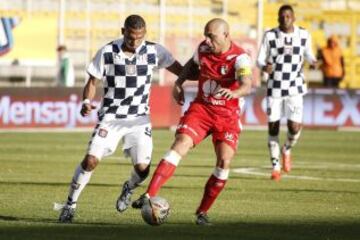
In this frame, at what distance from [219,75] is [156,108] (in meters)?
19.0

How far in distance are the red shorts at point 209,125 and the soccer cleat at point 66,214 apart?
1.35 meters

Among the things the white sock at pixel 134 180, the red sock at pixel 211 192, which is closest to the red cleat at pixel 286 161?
the white sock at pixel 134 180

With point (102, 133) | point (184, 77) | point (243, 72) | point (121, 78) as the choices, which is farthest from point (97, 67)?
point (243, 72)

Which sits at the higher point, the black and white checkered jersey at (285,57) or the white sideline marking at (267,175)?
the black and white checkered jersey at (285,57)

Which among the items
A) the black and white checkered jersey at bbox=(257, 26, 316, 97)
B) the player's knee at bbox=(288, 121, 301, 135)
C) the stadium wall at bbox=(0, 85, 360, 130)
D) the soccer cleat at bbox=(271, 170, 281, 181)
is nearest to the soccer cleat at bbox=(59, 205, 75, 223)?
the soccer cleat at bbox=(271, 170, 281, 181)

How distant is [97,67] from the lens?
13062 millimetres

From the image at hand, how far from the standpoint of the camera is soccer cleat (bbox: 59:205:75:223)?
1265cm

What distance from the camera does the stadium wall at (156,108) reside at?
30.1m

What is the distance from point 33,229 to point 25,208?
2.17m

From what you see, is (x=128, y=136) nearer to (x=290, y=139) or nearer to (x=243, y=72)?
(x=243, y=72)

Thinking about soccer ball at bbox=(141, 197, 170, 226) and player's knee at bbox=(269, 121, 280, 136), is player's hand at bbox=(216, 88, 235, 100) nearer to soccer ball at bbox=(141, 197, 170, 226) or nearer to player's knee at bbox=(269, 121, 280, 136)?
soccer ball at bbox=(141, 197, 170, 226)

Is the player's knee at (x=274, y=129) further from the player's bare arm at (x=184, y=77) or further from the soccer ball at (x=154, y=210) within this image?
the soccer ball at (x=154, y=210)

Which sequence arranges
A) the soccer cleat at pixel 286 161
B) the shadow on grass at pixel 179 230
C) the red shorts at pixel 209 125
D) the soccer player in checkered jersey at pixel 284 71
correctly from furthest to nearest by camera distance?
the soccer cleat at pixel 286 161
the soccer player in checkered jersey at pixel 284 71
the red shorts at pixel 209 125
the shadow on grass at pixel 179 230

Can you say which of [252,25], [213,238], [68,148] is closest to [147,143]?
[213,238]
